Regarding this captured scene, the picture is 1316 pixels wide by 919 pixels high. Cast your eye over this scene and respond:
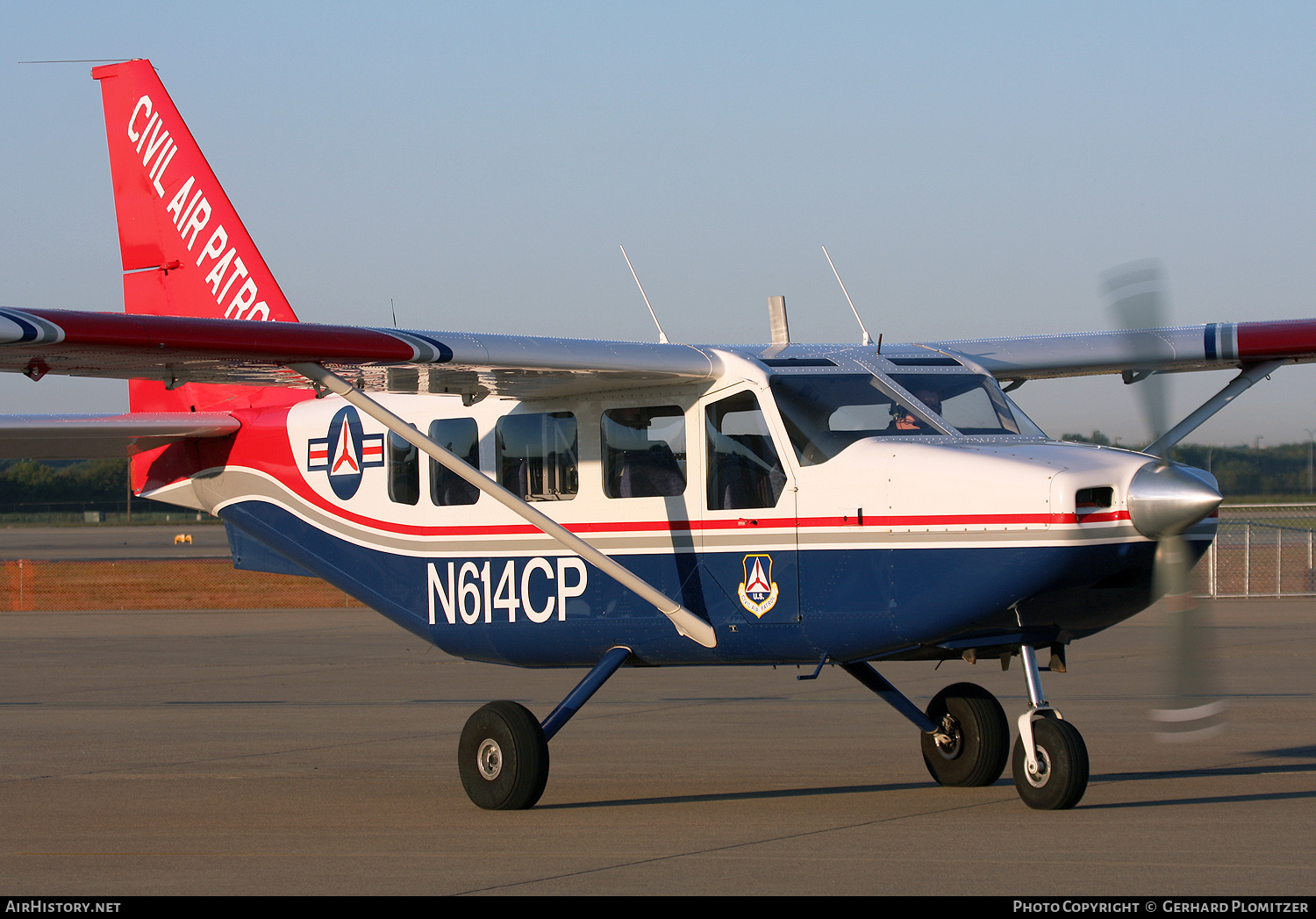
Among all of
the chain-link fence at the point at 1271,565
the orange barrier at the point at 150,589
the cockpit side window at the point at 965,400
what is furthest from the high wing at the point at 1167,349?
the orange barrier at the point at 150,589

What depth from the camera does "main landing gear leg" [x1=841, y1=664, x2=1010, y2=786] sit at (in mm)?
9797

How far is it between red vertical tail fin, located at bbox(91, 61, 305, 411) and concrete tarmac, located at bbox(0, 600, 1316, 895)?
3.28 m

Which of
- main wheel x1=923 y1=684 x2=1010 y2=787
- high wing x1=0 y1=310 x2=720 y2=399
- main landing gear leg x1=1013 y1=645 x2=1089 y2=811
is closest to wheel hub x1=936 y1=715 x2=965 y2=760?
main wheel x1=923 y1=684 x2=1010 y2=787

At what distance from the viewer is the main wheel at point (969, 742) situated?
32.1ft

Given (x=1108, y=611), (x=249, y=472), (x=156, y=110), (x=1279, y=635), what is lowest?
(x=1279, y=635)

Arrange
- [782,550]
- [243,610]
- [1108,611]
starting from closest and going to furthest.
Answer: [1108,611], [782,550], [243,610]

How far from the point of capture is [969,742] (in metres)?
9.84

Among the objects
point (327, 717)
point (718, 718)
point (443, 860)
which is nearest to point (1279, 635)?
point (718, 718)

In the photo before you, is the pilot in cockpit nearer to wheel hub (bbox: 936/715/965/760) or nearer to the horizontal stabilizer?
wheel hub (bbox: 936/715/965/760)

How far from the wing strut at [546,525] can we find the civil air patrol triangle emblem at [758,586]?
30 centimetres

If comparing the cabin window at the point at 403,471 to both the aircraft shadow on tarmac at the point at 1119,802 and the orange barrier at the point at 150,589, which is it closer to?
the aircraft shadow on tarmac at the point at 1119,802

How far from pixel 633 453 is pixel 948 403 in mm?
2005

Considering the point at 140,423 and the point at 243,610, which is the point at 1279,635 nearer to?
the point at 140,423

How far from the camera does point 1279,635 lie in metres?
20.3
